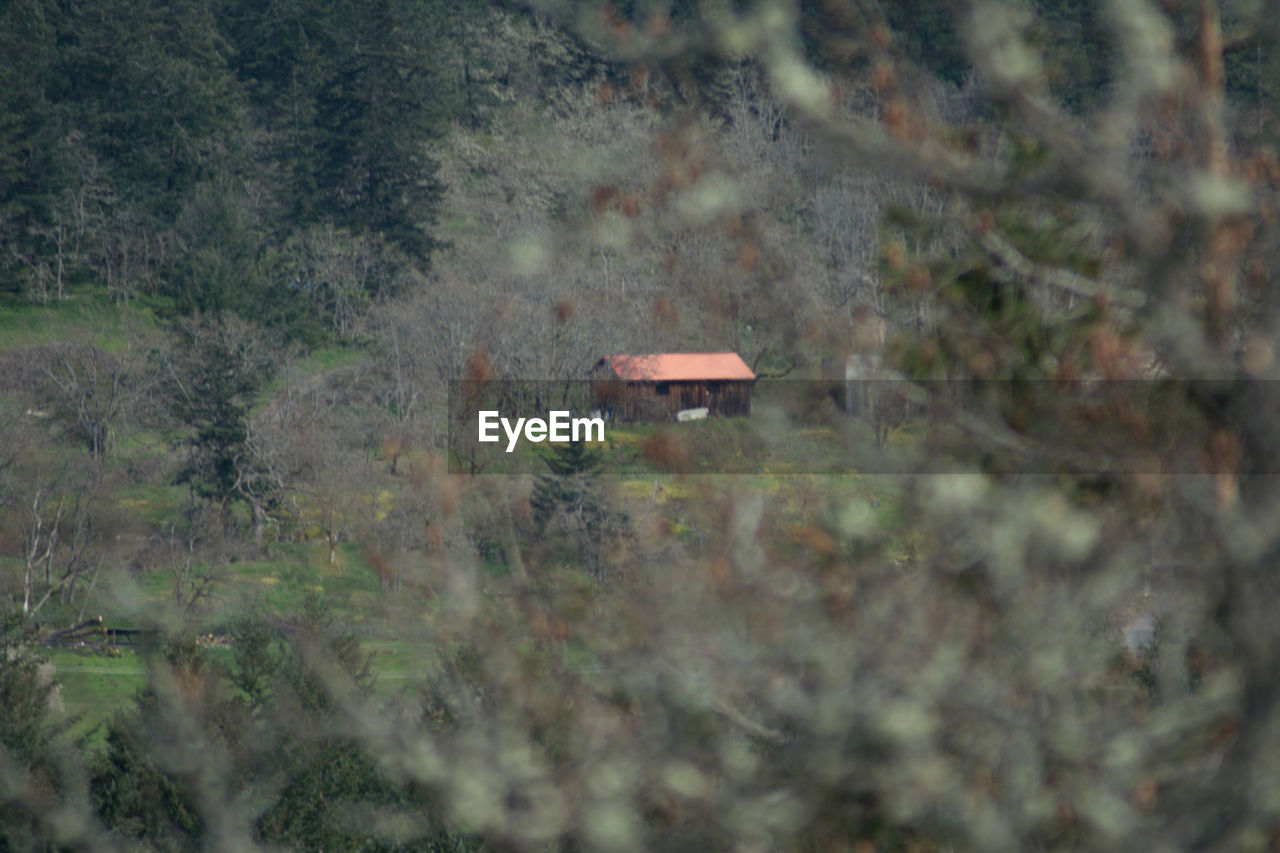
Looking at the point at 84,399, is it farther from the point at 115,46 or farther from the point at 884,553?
the point at 884,553

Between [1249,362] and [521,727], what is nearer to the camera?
[1249,362]

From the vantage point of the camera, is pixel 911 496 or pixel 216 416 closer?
pixel 911 496

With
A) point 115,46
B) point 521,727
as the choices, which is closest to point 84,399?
point 115,46

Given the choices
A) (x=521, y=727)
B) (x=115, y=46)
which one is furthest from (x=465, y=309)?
(x=521, y=727)

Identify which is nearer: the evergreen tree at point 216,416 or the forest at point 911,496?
the forest at point 911,496

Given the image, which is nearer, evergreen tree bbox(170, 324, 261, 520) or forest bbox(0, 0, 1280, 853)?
forest bbox(0, 0, 1280, 853)

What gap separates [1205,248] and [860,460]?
0.61m

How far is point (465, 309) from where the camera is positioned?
124 ft

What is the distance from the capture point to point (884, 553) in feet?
8.40

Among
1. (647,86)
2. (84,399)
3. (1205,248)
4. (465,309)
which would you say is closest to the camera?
(1205,248)

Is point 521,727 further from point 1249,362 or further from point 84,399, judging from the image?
point 84,399

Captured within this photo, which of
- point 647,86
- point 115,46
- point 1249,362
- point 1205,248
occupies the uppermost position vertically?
point 115,46

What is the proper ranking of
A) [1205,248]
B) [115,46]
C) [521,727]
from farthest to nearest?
[115,46]
[521,727]
[1205,248]

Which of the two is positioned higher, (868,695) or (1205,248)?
(1205,248)
